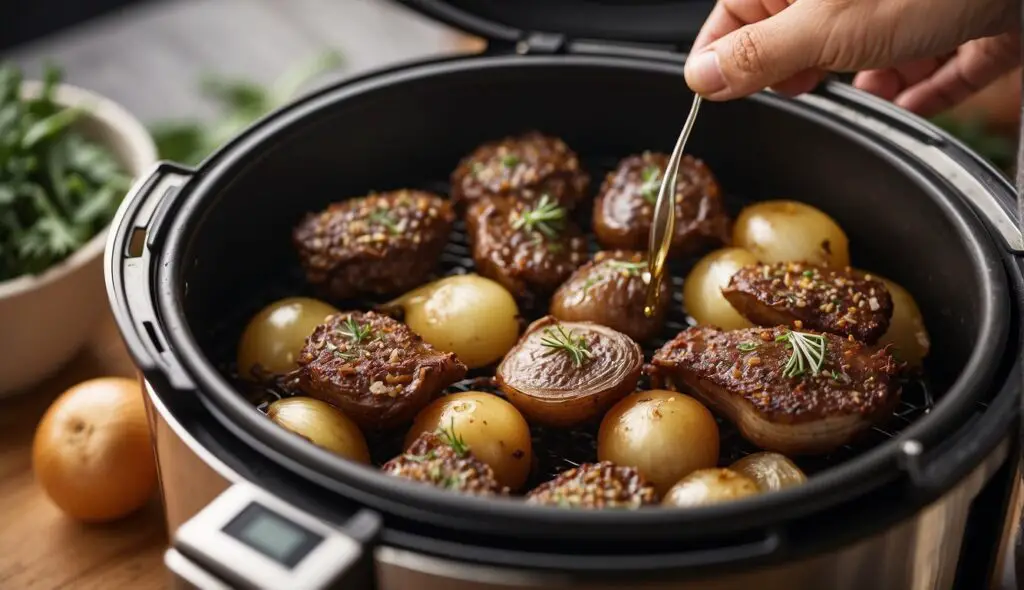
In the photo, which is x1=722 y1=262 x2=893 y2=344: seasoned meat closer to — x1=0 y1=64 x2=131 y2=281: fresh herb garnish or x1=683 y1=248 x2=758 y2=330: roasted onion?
x1=683 y1=248 x2=758 y2=330: roasted onion

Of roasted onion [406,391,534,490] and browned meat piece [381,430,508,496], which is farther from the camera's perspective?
roasted onion [406,391,534,490]

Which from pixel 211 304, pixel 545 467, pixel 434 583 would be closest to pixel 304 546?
pixel 434 583

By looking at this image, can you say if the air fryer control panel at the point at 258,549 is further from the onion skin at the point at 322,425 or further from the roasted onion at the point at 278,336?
the roasted onion at the point at 278,336

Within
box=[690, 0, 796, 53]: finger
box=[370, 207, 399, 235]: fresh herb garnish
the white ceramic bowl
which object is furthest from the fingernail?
the white ceramic bowl

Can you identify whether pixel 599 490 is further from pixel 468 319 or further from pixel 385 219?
pixel 385 219

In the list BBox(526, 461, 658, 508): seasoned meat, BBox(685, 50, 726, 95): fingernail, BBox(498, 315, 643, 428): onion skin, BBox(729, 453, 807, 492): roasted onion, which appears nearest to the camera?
BBox(526, 461, 658, 508): seasoned meat

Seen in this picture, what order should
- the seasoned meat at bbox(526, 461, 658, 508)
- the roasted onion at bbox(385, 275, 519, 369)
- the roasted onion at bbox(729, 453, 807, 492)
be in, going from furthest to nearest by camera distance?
the roasted onion at bbox(385, 275, 519, 369), the roasted onion at bbox(729, 453, 807, 492), the seasoned meat at bbox(526, 461, 658, 508)

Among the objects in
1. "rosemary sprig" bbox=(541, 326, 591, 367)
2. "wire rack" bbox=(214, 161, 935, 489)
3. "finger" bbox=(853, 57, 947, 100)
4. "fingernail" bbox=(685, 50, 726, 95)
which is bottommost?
"wire rack" bbox=(214, 161, 935, 489)

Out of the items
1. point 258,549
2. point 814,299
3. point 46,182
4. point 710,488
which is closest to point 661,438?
point 710,488

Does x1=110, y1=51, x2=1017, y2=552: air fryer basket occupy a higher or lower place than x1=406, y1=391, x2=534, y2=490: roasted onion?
higher
